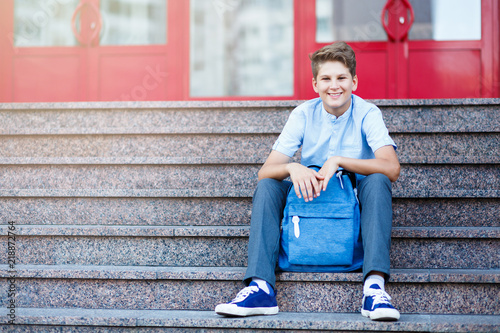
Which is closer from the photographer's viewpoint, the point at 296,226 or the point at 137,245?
the point at 296,226

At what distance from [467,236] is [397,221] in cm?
38

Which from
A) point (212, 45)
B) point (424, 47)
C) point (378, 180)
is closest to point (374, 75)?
point (424, 47)

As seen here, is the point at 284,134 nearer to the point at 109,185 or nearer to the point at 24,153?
the point at 109,185

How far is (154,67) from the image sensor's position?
15.1 feet

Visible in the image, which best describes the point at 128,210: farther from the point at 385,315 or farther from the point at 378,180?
the point at 385,315

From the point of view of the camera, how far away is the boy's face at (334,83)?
7.69 feet

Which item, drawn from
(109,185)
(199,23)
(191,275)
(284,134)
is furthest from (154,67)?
(191,275)

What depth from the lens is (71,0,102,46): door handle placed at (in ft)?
15.1

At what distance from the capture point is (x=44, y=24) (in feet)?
15.5

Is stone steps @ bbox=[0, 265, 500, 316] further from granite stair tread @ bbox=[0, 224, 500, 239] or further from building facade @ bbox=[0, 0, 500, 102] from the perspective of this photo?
building facade @ bbox=[0, 0, 500, 102]

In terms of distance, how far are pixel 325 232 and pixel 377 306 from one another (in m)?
0.37

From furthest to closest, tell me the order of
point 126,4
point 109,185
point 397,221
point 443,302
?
point 126,4 → point 109,185 → point 397,221 → point 443,302

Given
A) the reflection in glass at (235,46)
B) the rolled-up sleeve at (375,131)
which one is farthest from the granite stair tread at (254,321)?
the reflection in glass at (235,46)

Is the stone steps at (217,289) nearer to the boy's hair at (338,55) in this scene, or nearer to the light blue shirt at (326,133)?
the light blue shirt at (326,133)
